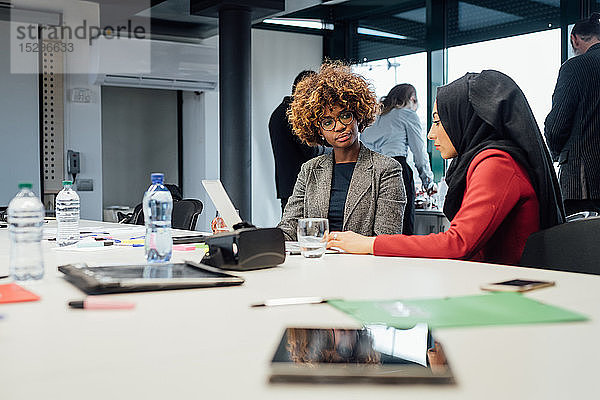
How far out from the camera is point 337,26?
24.2 ft

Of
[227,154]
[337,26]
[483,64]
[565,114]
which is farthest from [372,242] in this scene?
[337,26]

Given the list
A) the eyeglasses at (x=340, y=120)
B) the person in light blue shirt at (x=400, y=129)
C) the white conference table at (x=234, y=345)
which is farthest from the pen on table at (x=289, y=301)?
the person in light blue shirt at (x=400, y=129)

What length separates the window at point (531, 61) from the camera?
540 centimetres

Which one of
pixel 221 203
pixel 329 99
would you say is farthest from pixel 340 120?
pixel 221 203

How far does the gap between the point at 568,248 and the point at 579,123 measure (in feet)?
7.23

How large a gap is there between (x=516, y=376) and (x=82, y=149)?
5.81 metres

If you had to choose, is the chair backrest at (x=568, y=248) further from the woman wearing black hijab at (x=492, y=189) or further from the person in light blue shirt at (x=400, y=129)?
the person in light blue shirt at (x=400, y=129)

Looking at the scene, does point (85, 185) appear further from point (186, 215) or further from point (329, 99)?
point (329, 99)

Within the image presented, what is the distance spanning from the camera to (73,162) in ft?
19.7

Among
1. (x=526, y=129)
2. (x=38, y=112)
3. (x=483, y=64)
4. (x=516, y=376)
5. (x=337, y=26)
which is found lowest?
(x=516, y=376)

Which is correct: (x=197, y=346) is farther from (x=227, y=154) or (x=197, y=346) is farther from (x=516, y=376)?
(x=227, y=154)

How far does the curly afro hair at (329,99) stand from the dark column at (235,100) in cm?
283

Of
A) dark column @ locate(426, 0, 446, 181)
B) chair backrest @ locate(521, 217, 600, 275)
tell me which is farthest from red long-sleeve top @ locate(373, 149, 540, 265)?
dark column @ locate(426, 0, 446, 181)

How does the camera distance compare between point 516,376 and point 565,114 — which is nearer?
point 516,376
